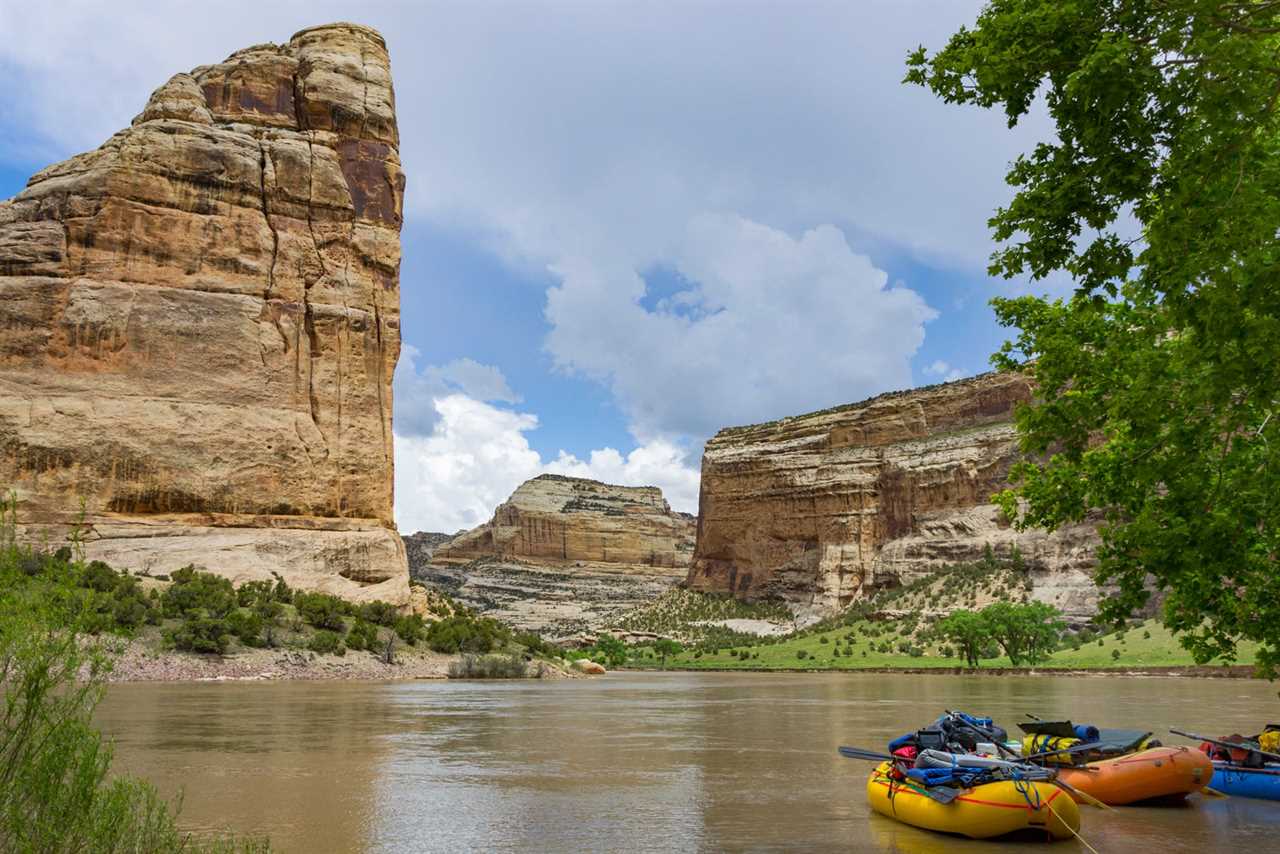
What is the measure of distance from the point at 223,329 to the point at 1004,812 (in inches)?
2311

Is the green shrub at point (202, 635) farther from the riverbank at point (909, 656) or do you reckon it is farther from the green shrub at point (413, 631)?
the riverbank at point (909, 656)

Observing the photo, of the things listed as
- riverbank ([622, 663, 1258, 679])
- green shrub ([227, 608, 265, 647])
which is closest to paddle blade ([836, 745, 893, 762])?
riverbank ([622, 663, 1258, 679])

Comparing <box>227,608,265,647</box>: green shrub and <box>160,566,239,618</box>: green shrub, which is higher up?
<box>160,566,239,618</box>: green shrub

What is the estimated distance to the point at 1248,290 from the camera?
7.25 m

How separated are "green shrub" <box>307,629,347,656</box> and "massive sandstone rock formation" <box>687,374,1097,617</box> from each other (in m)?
51.5

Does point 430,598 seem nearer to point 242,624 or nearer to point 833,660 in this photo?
point 242,624

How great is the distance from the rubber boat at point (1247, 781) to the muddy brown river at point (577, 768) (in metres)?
0.30

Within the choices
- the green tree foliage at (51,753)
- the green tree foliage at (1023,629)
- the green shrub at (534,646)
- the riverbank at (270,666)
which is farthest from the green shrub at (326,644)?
the green tree foliage at (51,753)

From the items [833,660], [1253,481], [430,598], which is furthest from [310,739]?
[833,660]

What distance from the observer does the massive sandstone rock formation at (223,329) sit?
56.0 meters

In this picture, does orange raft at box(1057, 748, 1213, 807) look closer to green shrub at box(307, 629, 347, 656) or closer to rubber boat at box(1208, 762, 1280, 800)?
rubber boat at box(1208, 762, 1280, 800)

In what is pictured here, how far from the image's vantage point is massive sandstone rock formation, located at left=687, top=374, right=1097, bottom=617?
89750mm

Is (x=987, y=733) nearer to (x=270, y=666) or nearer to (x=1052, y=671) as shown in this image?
(x=270, y=666)

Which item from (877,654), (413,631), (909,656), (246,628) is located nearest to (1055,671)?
(909,656)
